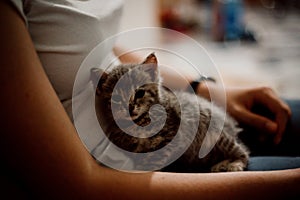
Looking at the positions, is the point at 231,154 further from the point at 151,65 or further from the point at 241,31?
the point at 241,31

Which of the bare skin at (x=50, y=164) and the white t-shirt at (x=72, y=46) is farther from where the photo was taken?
the white t-shirt at (x=72, y=46)

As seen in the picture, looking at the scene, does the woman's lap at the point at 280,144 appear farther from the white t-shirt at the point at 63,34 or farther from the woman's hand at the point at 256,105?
the white t-shirt at the point at 63,34

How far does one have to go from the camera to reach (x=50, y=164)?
2.10 ft

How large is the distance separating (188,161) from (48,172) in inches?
16.4

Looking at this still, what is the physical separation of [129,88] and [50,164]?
11.9 inches

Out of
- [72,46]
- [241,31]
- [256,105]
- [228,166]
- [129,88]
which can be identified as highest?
[72,46]

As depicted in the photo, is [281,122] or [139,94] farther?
[281,122]

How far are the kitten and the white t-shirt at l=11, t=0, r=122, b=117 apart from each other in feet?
0.24

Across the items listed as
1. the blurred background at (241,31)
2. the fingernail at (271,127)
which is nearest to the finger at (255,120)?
the fingernail at (271,127)

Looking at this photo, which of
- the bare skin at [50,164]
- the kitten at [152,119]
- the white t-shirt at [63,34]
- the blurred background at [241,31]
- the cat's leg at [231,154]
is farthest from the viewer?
the blurred background at [241,31]

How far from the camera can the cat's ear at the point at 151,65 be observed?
86cm

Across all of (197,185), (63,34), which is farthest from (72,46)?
(197,185)

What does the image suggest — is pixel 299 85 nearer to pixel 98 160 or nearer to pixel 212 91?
pixel 212 91

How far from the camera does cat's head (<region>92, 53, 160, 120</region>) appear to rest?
834 millimetres
